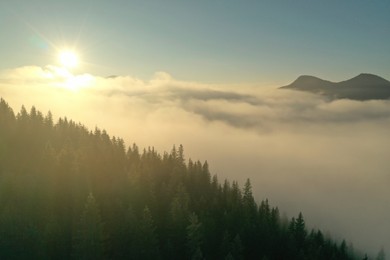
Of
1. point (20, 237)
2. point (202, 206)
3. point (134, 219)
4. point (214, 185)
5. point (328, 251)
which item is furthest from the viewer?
point (214, 185)

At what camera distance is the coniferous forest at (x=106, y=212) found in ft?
180

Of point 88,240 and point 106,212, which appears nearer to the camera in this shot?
point 88,240

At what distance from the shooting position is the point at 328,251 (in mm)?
97562

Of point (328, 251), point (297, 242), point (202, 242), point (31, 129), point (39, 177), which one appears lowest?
point (328, 251)

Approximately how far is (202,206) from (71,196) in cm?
3341

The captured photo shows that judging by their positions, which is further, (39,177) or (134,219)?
(39,177)

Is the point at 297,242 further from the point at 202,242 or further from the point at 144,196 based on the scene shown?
the point at 144,196

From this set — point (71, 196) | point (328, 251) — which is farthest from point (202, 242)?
point (328, 251)

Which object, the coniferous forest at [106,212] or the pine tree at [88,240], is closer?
the pine tree at [88,240]

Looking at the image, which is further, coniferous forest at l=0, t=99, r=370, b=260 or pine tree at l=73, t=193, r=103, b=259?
coniferous forest at l=0, t=99, r=370, b=260

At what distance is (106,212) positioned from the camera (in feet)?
224

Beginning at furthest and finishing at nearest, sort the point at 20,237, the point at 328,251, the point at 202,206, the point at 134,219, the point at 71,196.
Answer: the point at 328,251, the point at 202,206, the point at 71,196, the point at 134,219, the point at 20,237

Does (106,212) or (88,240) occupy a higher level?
(88,240)

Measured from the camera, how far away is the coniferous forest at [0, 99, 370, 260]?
55.0 m
